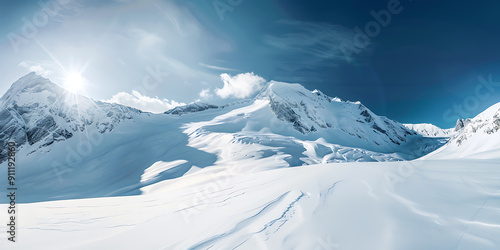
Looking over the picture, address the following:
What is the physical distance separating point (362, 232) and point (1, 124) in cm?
10587

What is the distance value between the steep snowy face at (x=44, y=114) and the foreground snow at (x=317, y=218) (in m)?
87.8

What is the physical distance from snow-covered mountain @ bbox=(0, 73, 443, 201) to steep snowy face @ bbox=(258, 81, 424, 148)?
1.30 metres

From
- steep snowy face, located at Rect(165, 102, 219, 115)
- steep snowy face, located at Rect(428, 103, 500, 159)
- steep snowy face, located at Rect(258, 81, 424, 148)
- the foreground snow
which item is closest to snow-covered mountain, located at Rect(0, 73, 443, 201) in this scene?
steep snowy face, located at Rect(258, 81, 424, 148)

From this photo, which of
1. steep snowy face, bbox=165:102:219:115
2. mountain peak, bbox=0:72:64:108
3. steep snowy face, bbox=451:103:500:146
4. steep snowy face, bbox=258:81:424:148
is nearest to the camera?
steep snowy face, bbox=451:103:500:146

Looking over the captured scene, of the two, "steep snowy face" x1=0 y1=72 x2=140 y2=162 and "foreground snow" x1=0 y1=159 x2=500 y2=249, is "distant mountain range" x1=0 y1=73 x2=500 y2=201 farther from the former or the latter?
"foreground snow" x1=0 y1=159 x2=500 y2=249

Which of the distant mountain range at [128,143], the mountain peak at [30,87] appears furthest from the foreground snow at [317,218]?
the mountain peak at [30,87]

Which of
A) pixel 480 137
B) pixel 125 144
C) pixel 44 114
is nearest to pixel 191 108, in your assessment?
pixel 44 114

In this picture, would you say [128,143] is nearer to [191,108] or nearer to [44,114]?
[44,114]

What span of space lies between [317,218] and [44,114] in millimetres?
105162

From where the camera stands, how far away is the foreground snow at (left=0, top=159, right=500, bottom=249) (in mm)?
3906

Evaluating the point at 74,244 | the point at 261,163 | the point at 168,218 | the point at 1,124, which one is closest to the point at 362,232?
the point at 168,218

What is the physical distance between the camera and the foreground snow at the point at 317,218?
3906 millimetres

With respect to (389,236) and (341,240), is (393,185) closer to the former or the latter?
(389,236)

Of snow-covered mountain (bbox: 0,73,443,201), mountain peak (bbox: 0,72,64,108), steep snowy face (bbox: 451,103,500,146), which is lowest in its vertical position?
steep snowy face (bbox: 451,103,500,146)
